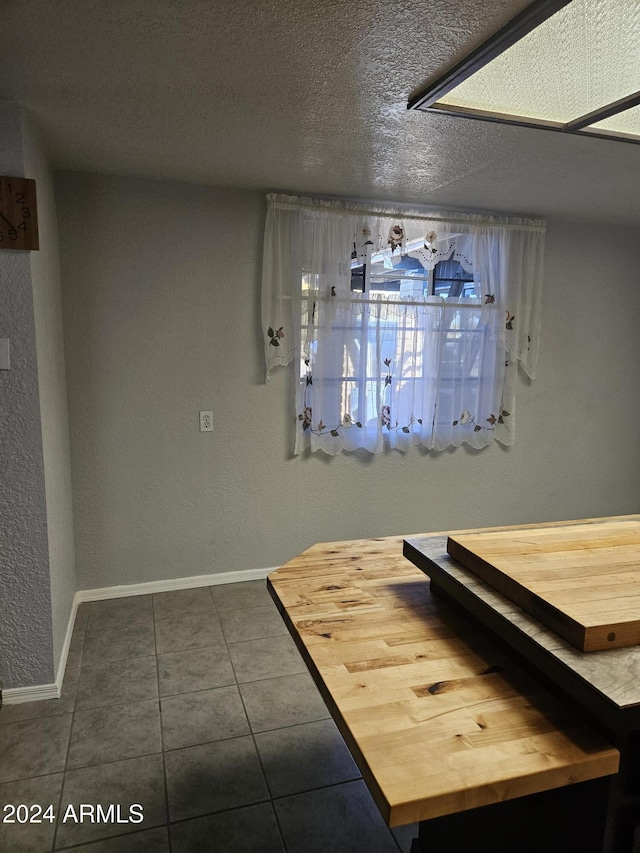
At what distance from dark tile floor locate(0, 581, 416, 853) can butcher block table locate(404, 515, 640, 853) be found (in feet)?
3.02

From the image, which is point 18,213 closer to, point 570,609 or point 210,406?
point 210,406

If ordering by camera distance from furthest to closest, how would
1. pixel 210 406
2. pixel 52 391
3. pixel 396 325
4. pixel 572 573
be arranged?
pixel 396 325 < pixel 210 406 < pixel 52 391 < pixel 572 573

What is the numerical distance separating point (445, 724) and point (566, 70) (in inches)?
65.2

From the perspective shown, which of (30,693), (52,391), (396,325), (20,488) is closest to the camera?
(20,488)

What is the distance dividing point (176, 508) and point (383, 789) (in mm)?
2499

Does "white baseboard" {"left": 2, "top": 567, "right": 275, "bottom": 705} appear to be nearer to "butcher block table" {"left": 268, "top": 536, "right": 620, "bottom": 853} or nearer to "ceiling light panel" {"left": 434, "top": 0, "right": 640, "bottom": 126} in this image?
"butcher block table" {"left": 268, "top": 536, "right": 620, "bottom": 853}

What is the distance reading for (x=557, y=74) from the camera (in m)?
1.58

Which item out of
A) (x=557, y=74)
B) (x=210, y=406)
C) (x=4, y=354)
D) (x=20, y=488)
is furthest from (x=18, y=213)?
(x=557, y=74)

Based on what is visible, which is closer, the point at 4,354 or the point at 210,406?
the point at 4,354

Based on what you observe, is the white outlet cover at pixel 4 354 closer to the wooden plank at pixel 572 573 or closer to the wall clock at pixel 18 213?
Answer: the wall clock at pixel 18 213

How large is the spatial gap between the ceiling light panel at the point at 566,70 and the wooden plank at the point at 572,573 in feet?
4.02

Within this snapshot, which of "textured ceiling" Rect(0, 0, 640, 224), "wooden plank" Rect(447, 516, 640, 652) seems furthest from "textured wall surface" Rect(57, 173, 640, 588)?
"wooden plank" Rect(447, 516, 640, 652)

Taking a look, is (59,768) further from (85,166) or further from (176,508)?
(85,166)

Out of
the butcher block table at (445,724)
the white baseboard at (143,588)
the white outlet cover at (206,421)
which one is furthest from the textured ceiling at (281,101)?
the white baseboard at (143,588)
